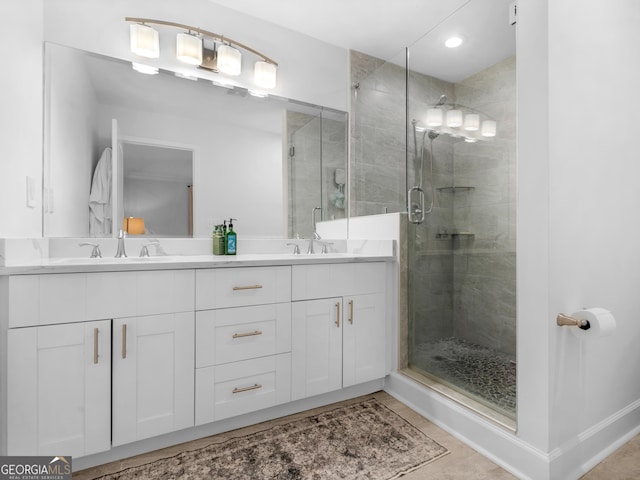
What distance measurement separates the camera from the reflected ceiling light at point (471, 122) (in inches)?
69.3

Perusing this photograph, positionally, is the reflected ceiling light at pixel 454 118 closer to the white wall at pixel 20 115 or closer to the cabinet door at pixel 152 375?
the cabinet door at pixel 152 375

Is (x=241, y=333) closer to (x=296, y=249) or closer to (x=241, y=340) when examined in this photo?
(x=241, y=340)

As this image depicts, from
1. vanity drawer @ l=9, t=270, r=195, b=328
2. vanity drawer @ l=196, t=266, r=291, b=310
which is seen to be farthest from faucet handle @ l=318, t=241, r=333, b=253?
vanity drawer @ l=9, t=270, r=195, b=328

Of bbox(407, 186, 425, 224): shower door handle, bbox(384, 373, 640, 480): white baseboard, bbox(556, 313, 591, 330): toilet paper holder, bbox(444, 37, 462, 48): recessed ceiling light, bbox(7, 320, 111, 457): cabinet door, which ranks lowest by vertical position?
bbox(384, 373, 640, 480): white baseboard

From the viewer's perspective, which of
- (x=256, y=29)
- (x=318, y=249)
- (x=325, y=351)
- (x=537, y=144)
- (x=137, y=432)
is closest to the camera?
(x=537, y=144)

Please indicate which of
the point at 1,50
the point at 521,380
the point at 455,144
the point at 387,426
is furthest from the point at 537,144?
the point at 1,50

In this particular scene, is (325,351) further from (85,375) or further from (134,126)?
(134,126)

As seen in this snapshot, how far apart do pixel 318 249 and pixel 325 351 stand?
854 mm

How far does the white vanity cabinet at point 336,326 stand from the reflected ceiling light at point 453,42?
133cm

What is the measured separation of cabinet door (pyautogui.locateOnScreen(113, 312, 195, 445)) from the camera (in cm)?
135

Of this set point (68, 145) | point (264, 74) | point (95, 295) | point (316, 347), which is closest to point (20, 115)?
point (68, 145)

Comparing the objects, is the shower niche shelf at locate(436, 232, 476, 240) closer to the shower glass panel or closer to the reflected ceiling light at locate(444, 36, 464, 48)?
the shower glass panel

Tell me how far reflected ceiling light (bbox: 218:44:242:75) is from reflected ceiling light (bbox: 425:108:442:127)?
1.27 meters

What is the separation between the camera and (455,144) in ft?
6.11
